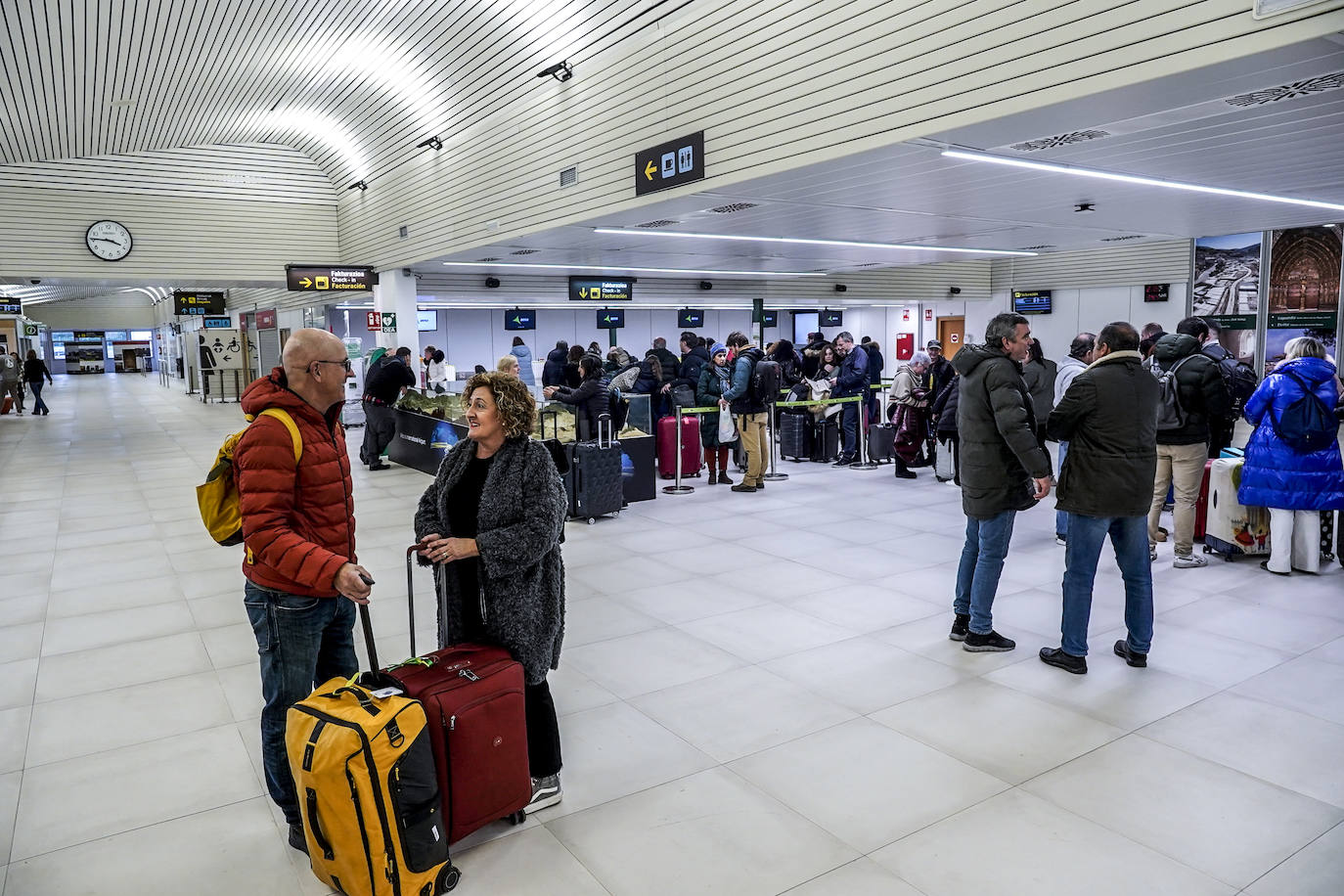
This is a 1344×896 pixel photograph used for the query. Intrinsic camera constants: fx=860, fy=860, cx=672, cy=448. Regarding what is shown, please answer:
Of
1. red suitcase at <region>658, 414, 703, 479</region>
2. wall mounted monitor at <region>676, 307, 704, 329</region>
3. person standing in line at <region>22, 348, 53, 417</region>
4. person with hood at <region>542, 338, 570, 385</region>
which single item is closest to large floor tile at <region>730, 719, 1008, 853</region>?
red suitcase at <region>658, 414, 703, 479</region>

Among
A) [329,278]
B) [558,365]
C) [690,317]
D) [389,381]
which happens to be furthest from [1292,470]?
[690,317]

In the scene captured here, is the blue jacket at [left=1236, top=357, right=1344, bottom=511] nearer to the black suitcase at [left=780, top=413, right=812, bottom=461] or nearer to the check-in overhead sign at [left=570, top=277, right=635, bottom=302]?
the black suitcase at [left=780, top=413, right=812, bottom=461]

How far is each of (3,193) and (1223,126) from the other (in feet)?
53.4

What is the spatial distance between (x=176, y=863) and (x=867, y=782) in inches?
95.3

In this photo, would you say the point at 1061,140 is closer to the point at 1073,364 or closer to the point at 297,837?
the point at 1073,364

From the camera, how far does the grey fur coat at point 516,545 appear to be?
2.82 meters

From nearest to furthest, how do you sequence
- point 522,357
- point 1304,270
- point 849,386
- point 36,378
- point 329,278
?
point 849,386 < point 1304,270 < point 522,357 < point 329,278 < point 36,378

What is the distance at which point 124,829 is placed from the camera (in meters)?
3.03

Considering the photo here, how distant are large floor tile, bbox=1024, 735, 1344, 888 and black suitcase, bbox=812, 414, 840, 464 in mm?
8145

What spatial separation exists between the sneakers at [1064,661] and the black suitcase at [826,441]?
23.7 feet

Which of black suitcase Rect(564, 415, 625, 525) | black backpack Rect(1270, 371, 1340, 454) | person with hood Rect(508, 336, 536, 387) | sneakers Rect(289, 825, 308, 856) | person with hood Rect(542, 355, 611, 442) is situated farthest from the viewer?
person with hood Rect(508, 336, 536, 387)

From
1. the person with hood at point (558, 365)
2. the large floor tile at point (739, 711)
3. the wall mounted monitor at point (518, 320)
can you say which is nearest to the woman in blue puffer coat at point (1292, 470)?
the large floor tile at point (739, 711)

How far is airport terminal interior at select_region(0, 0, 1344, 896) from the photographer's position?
9.78ft

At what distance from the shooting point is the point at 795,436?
11.6 meters
